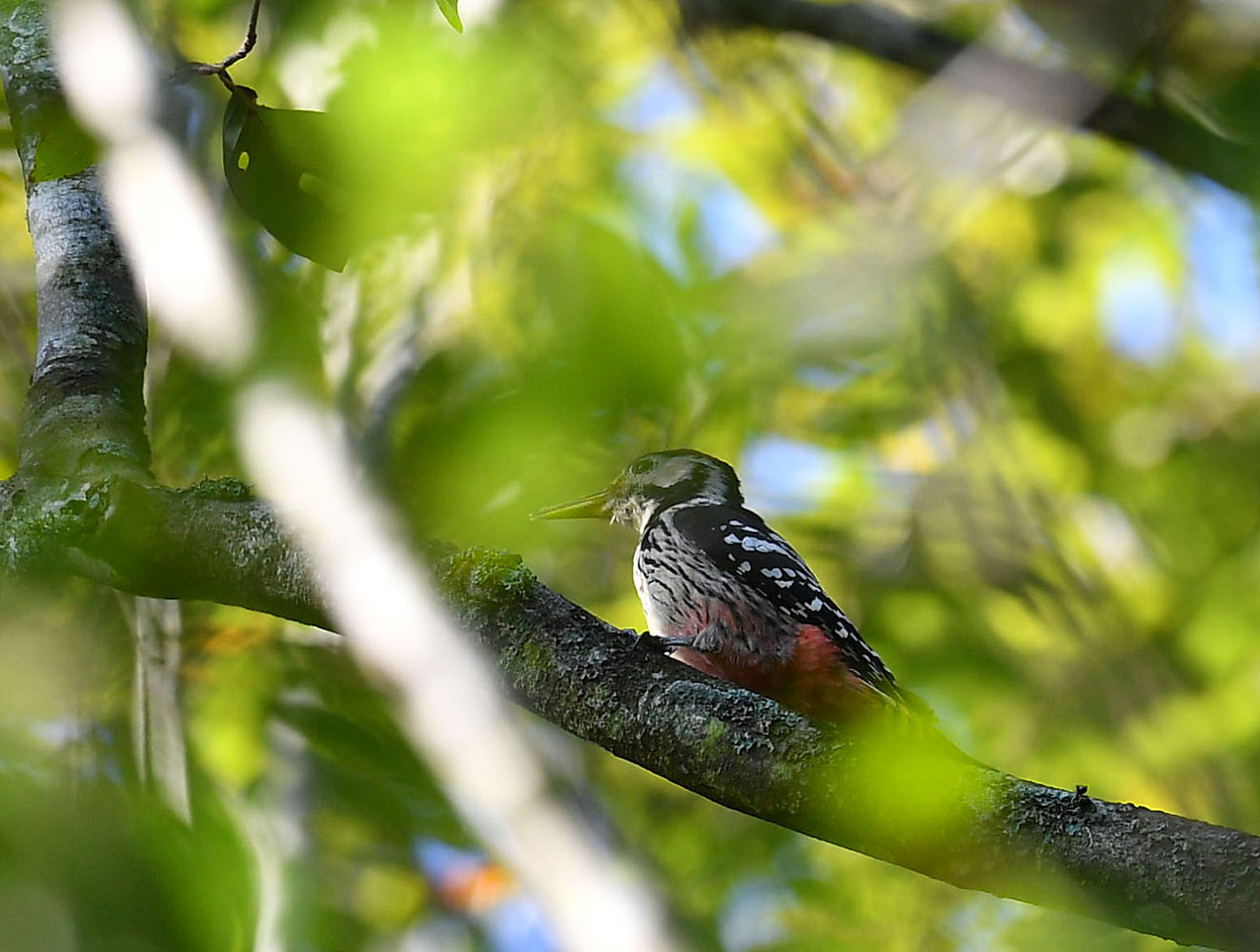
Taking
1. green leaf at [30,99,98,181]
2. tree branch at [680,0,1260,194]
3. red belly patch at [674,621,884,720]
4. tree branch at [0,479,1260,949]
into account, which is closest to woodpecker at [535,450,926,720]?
red belly patch at [674,621,884,720]

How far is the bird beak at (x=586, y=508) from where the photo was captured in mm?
3557

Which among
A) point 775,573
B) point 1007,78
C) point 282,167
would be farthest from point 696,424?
point 282,167

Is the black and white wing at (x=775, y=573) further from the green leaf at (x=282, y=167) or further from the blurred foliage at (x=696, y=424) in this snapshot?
the green leaf at (x=282, y=167)

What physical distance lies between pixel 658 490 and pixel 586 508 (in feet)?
0.91

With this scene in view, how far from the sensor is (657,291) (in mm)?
2254

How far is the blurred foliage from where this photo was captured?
7.25ft

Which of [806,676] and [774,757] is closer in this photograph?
[774,757]

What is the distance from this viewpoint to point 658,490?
4.14 m

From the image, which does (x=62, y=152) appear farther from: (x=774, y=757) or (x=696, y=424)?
(x=696, y=424)

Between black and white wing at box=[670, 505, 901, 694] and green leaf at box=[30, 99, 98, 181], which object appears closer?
green leaf at box=[30, 99, 98, 181]

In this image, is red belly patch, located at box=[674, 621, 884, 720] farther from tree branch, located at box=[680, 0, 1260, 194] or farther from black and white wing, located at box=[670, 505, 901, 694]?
tree branch, located at box=[680, 0, 1260, 194]

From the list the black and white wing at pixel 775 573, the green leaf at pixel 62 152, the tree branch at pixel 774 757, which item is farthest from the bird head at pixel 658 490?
the green leaf at pixel 62 152

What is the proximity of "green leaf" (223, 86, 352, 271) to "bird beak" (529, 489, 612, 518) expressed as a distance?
1.71 meters

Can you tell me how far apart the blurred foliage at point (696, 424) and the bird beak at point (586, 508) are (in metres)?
0.08
